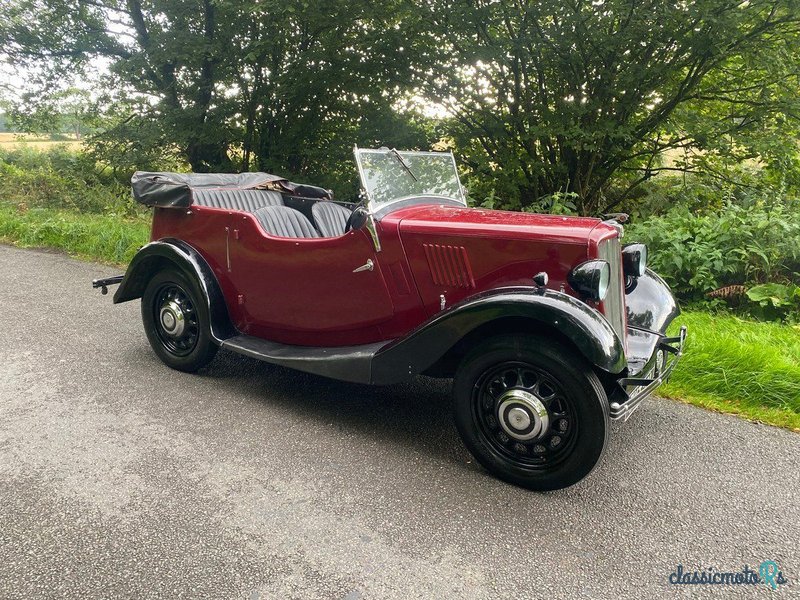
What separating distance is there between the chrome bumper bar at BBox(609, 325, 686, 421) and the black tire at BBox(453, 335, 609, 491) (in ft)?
0.39

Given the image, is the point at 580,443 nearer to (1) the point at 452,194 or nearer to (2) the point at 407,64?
(1) the point at 452,194

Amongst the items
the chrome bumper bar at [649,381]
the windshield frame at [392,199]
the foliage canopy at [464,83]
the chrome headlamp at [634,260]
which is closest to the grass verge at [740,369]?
the chrome bumper bar at [649,381]

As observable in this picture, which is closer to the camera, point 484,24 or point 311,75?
point 484,24

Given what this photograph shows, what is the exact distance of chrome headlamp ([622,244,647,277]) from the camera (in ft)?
11.1

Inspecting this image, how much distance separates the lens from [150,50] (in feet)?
29.1

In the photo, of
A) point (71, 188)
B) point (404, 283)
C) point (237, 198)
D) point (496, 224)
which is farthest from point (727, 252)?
point (71, 188)

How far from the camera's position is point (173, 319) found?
4.06 metres

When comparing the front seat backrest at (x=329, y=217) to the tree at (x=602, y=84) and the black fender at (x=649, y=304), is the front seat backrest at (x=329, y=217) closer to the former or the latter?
the black fender at (x=649, y=304)

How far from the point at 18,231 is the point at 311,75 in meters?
5.37

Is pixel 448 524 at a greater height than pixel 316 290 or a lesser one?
lesser

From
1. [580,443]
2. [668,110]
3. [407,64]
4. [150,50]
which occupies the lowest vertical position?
[580,443]

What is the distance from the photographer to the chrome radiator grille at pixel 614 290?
9.16ft

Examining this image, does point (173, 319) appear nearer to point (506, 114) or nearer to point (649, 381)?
point (649, 381)

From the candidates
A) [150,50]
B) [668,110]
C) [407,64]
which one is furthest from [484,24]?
[150,50]
